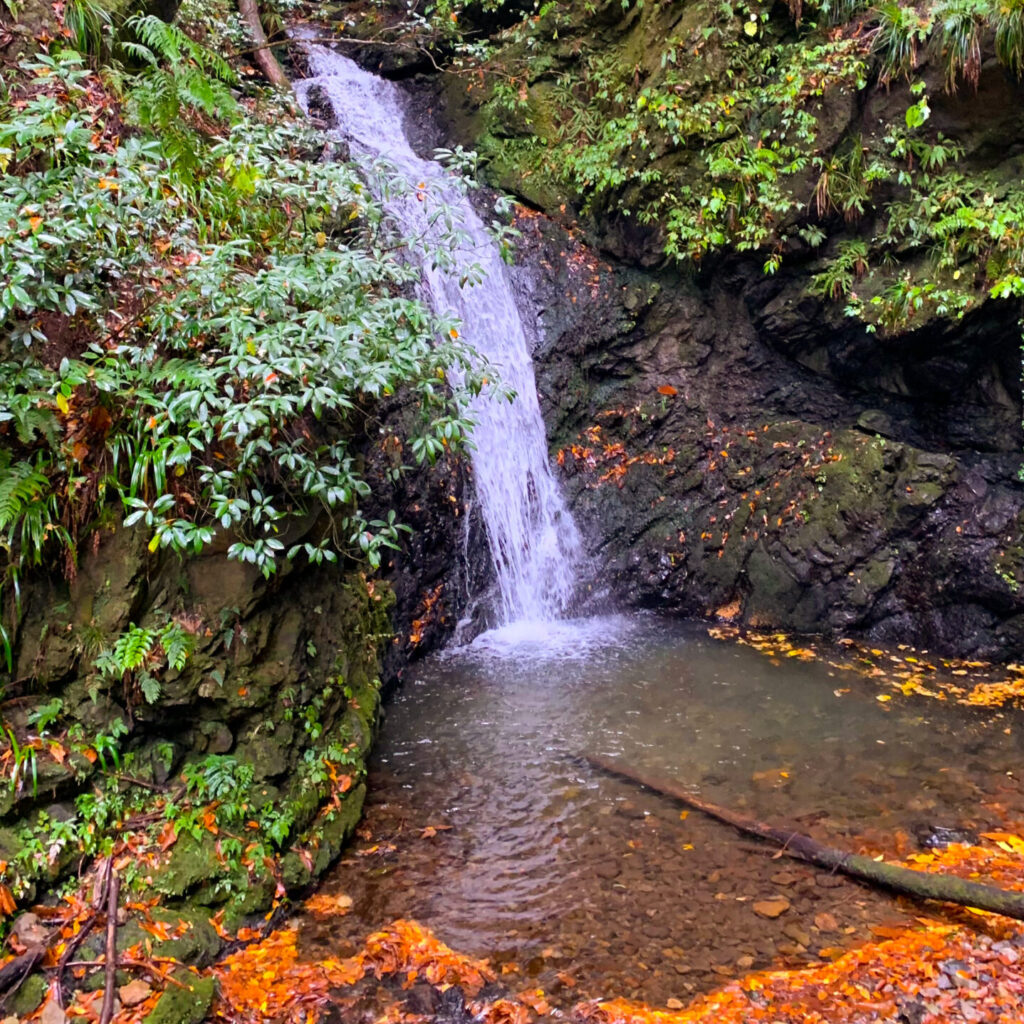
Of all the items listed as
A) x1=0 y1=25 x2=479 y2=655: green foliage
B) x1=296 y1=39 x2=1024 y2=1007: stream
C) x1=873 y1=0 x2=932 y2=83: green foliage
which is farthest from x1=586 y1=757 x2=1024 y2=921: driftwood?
x1=873 y1=0 x2=932 y2=83: green foliage

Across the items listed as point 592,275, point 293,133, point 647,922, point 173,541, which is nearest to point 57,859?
point 173,541

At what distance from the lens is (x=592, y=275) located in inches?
346

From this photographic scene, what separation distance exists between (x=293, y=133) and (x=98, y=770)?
3851 mm

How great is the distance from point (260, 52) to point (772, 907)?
9.54 m

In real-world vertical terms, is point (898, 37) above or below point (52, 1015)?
above

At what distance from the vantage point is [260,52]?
26.9 ft

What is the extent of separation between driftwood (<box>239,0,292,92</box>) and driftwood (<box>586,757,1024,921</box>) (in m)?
8.32

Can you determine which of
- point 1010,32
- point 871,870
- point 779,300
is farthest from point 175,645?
point 1010,32

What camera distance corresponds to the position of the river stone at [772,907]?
347 cm

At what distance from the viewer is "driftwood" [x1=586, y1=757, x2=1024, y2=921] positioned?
3273 mm

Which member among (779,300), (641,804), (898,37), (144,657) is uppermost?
(898,37)

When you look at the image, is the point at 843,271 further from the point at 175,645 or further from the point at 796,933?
the point at 175,645

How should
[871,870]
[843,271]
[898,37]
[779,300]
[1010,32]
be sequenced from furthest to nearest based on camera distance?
[779,300], [843,271], [898,37], [1010,32], [871,870]

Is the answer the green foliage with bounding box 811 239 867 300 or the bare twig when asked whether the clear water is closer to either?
the bare twig
